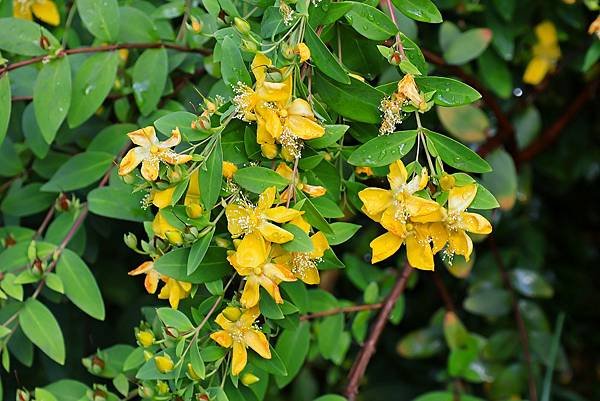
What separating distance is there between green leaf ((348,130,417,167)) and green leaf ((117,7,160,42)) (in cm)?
49

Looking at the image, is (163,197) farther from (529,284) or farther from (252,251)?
(529,284)

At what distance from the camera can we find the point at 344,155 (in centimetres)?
99

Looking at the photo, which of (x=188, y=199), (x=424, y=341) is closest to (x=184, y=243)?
(x=188, y=199)

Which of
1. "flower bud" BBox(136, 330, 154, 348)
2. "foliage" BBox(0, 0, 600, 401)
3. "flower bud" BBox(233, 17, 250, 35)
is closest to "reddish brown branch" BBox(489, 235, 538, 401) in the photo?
"foliage" BBox(0, 0, 600, 401)

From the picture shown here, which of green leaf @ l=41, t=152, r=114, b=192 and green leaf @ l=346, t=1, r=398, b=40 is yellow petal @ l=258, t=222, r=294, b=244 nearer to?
green leaf @ l=346, t=1, r=398, b=40

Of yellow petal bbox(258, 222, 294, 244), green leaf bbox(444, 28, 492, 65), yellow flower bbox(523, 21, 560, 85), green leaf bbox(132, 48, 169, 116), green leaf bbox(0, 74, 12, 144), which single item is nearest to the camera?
yellow petal bbox(258, 222, 294, 244)

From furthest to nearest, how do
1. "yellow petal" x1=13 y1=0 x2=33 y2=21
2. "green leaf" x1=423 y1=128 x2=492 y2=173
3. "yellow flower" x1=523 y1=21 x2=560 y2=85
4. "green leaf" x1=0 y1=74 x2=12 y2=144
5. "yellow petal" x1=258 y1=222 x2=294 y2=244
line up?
1. "yellow flower" x1=523 y1=21 x2=560 y2=85
2. "yellow petal" x1=13 y1=0 x2=33 y2=21
3. "green leaf" x1=0 y1=74 x2=12 y2=144
4. "green leaf" x1=423 y1=128 x2=492 y2=173
5. "yellow petal" x1=258 y1=222 x2=294 y2=244

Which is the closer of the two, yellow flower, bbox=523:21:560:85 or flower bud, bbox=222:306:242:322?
flower bud, bbox=222:306:242:322

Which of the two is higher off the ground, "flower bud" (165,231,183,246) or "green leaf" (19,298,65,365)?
"flower bud" (165,231,183,246)

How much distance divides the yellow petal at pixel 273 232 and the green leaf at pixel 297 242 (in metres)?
0.01

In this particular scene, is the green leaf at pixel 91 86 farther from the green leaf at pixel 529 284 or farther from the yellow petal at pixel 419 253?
the green leaf at pixel 529 284

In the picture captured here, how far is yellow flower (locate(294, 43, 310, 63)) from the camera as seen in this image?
34.3 inches

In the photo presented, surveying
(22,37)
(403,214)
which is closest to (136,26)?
(22,37)

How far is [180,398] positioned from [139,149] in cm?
28
